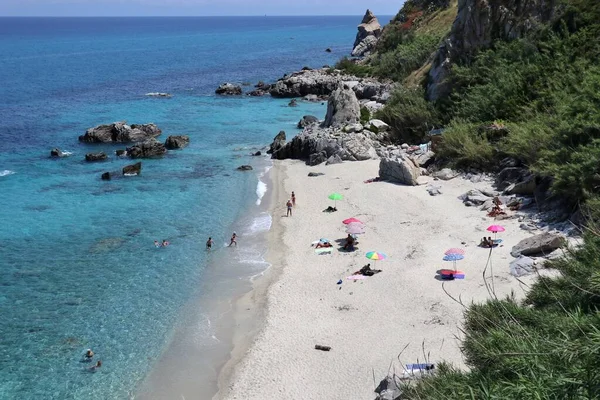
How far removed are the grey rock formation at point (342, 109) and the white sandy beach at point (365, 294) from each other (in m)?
14.9

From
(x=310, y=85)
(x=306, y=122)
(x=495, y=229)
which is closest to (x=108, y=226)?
(x=495, y=229)

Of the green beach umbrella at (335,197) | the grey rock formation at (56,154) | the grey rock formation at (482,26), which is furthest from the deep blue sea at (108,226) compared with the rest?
the grey rock formation at (482,26)

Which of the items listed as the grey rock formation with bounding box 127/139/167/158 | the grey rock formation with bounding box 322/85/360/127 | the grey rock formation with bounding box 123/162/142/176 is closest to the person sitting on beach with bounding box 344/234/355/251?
the grey rock formation with bounding box 123/162/142/176

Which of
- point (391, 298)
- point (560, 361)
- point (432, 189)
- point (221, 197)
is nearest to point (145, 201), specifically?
point (221, 197)

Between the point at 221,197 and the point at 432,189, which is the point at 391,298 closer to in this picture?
the point at 432,189

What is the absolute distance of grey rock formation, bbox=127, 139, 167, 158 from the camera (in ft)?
150

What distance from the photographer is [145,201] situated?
116 ft

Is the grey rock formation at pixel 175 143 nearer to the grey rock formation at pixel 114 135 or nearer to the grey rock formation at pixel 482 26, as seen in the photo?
the grey rock formation at pixel 114 135

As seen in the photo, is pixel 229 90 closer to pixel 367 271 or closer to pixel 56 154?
pixel 56 154

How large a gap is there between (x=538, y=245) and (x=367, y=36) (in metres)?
89.0

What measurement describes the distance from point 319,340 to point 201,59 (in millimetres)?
105860

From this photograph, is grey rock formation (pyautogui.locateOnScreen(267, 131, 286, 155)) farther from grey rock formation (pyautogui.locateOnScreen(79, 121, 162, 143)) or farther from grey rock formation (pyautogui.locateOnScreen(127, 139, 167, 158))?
grey rock formation (pyautogui.locateOnScreen(79, 121, 162, 143))

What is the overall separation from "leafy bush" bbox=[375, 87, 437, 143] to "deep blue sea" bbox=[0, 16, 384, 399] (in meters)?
10.3

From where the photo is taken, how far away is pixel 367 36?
10488cm
